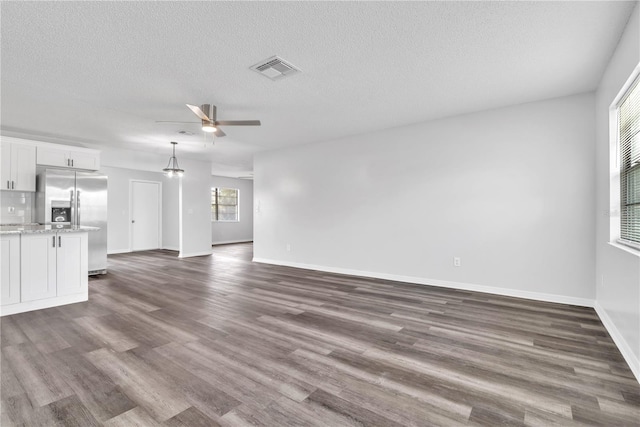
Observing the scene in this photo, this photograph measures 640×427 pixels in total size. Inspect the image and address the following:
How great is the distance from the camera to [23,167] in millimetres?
5562

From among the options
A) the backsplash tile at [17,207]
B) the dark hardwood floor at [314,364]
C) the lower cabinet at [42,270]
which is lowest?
the dark hardwood floor at [314,364]

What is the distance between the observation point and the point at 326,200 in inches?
238

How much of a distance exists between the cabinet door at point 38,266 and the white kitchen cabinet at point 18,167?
289cm

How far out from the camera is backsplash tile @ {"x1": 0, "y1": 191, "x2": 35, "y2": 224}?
225 inches

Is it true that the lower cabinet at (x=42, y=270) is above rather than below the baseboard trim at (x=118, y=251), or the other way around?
above

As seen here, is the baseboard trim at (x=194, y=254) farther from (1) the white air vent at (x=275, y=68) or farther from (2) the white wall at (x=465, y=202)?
(1) the white air vent at (x=275, y=68)

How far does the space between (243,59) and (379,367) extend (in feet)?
9.63

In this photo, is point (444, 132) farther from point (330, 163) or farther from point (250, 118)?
point (250, 118)

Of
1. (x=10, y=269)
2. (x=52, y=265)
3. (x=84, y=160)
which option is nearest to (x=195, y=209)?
(x=84, y=160)

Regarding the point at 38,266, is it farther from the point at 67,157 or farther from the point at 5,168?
the point at 67,157

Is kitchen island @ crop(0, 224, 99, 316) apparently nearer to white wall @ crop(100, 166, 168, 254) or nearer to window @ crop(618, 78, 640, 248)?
A: white wall @ crop(100, 166, 168, 254)

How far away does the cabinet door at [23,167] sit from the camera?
5.46 meters

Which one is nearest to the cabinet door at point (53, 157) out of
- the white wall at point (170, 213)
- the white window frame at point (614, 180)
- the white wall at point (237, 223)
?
the white wall at point (170, 213)

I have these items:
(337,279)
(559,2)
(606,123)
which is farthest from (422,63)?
(337,279)
